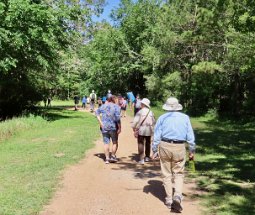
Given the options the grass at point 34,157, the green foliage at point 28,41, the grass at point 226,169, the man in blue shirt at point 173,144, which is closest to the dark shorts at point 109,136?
the grass at point 34,157

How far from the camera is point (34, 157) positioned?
13273mm

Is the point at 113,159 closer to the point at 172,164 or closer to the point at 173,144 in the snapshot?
the point at 172,164

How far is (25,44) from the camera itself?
2341 centimetres

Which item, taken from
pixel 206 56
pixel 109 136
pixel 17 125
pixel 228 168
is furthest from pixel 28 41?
pixel 228 168

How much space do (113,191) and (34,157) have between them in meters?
4.82

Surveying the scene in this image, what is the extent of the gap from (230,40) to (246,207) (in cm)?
1740

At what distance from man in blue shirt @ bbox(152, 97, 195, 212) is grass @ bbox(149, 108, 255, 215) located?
0.67m

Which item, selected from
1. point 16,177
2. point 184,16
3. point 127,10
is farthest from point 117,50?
point 16,177

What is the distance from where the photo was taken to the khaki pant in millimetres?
7723

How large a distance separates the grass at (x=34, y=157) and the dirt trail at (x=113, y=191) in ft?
1.16

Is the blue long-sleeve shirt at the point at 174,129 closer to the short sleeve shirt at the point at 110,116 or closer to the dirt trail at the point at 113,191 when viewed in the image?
Result: the dirt trail at the point at 113,191

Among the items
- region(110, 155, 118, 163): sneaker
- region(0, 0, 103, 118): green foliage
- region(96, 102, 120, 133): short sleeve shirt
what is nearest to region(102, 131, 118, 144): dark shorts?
region(96, 102, 120, 133): short sleeve shirt

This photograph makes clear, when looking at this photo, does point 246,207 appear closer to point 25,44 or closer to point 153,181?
point 153,181

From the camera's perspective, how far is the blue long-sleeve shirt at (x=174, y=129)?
770 cm
